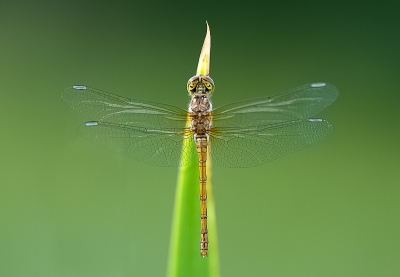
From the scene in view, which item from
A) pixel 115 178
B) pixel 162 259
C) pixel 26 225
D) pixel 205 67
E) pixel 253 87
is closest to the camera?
pixel 205 67

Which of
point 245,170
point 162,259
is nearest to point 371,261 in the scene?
point 245,170

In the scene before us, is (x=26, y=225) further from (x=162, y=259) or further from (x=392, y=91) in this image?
(x=392, y=91)

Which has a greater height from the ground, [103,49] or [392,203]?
[103,49]

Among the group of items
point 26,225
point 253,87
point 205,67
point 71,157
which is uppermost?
point 253,87

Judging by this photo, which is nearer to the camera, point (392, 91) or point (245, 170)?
point (245, 170)

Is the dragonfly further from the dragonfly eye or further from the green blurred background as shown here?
the green blurred background

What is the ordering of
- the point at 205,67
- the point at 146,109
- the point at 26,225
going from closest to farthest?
the point at 205,67 → the point at 146,109 → the point at 26,225

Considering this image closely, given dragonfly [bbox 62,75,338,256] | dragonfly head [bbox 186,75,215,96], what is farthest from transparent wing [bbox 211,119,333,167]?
dragonfly head [bbox 186,75,215,96]

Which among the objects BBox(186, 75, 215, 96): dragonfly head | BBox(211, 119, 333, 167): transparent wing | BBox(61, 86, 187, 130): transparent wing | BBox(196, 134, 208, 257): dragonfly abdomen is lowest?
BBox(196, 134, 208, 257): dragonfly abdomen

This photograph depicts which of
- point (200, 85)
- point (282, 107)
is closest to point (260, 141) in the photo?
point (282, 107)
